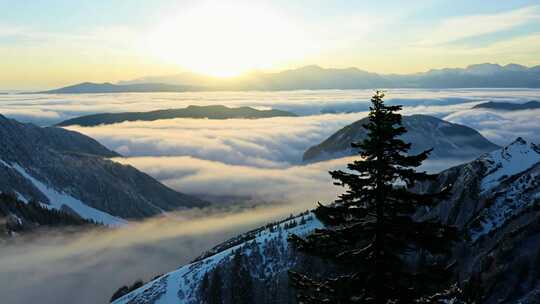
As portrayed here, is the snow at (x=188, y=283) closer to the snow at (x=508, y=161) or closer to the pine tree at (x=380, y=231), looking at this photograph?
the snow at (x=508, y=161)

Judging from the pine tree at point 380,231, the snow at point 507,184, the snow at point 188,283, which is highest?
the pine tree at point 380,231

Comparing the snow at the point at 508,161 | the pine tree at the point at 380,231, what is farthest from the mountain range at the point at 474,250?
the pine tree at the point at 380,231

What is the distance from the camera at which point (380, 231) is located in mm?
22797

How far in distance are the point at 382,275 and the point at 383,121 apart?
6.24 m

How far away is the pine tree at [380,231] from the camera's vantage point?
2223 centimetres

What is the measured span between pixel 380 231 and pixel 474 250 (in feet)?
408

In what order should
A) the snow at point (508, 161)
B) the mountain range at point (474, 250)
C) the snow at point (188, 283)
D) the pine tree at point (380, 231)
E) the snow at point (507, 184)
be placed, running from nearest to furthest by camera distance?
the pine tree at point (380, 231) → the mountain range at point (474, 250) → the snow at point (507, 184) → the snow at point (508, 161) → the snow at point (188, 283)

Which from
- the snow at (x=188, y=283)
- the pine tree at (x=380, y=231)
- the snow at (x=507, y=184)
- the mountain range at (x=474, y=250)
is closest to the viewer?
the pine tree at (x=380, y=231)

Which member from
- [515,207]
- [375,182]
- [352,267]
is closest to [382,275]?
[352,267]

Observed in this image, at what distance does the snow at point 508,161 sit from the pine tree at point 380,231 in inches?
5781

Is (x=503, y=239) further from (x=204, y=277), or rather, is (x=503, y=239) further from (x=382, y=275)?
(x=382, y=275)

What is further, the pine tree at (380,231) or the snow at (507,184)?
the snow at (507,184)

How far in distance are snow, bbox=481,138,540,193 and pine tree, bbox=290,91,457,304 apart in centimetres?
14685

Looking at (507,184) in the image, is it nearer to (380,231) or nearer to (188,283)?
(188,283)
